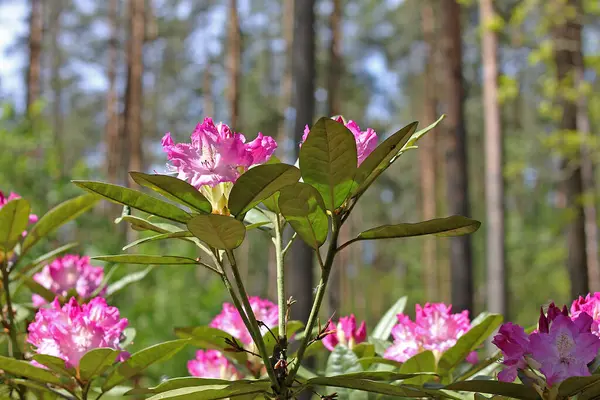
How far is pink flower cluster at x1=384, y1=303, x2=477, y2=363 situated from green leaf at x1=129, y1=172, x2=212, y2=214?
1.37 feet

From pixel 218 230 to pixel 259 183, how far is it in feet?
0.21

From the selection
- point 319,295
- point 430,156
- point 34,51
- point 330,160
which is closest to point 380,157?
point 330,160

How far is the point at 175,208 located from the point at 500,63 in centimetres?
699

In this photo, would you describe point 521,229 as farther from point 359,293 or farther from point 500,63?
point 500,63

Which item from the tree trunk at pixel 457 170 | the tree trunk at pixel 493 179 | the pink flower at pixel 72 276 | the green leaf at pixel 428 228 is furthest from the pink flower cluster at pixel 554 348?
the tree trunk at pixel 457 170

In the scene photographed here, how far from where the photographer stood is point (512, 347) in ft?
2.32

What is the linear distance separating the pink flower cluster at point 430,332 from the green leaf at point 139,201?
0.43 meters

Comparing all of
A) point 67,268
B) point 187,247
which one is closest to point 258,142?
point 67,268

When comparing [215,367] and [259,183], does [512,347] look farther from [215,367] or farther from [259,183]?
[215,367]

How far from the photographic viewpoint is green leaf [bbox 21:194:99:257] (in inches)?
40.1

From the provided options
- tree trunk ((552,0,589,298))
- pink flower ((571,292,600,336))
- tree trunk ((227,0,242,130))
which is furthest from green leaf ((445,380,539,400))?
tree trunk ((227,0,242,130))

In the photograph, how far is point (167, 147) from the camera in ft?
2.47

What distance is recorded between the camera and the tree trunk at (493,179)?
6.36 m

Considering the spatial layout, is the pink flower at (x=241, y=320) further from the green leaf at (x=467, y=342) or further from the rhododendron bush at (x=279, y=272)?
the green leaf at (x=467, y=342)
